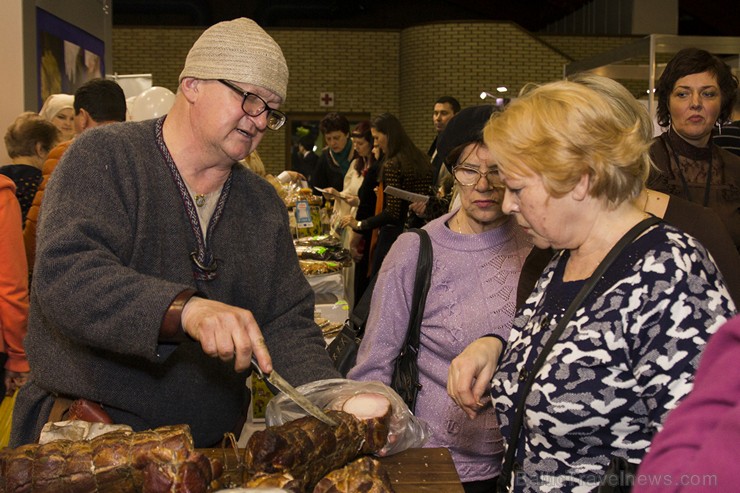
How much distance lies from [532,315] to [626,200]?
34 centimetres

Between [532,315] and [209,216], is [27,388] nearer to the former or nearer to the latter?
[209,216]

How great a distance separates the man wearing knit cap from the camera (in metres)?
1.83

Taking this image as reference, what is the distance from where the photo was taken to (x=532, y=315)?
1932mm

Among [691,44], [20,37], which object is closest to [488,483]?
[20,37]

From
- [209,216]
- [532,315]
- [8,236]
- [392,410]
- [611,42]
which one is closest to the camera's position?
[532,315]

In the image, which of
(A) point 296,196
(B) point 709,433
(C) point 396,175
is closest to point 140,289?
(B) point 709,433

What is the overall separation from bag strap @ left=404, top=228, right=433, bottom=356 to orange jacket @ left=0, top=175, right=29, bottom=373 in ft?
7.09

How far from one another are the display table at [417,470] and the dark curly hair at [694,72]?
8.35ft

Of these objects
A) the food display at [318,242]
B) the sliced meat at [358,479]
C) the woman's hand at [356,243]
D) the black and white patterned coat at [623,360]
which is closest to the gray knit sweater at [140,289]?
the sliced meat at [358,479]

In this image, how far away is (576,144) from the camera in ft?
5.67

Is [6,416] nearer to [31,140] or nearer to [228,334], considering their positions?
[31,140]

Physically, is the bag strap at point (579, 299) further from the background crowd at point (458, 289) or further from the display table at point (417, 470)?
the display table at point (417, 470)

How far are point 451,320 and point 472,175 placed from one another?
1.56 ft

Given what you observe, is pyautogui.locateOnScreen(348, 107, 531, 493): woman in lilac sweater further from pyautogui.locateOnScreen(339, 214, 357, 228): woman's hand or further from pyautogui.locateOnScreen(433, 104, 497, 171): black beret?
pyautogui.locateOnScreen(339, 214, 357, 228): woman's hand
